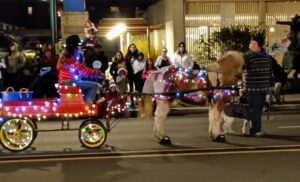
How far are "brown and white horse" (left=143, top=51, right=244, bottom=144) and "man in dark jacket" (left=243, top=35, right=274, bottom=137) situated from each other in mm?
440

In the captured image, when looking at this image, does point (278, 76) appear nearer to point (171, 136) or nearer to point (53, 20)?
point (171, 136)

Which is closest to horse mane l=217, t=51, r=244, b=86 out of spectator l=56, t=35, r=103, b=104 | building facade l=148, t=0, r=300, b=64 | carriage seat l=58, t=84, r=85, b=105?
spectator l=56, t=35, r=103, b=104

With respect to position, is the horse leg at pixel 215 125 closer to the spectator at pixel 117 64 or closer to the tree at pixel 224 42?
the spectator at pixel 117 64

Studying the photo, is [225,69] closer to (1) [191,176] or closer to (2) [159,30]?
(1) [191,176]

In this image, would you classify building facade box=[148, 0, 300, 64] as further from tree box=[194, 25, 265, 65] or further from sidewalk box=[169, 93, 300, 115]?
sidewalk box=[169, 93, 300, 115]

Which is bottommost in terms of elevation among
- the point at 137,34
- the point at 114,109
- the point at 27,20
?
the point at 114,109

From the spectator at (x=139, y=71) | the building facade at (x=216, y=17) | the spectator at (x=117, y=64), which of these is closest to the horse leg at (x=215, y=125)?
the spectator at (x=117, y=64)

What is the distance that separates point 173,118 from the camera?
14602 mm

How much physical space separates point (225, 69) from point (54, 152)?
11.5 feet

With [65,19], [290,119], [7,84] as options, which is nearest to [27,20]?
[65,19]

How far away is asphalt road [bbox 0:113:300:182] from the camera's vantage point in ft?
25.5

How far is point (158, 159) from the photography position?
879cm

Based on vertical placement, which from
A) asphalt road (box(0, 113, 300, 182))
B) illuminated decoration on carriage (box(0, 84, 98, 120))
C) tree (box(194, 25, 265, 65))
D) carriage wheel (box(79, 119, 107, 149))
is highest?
tree (box(194, 25, 265, 65))

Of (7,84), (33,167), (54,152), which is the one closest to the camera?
(33,167)
